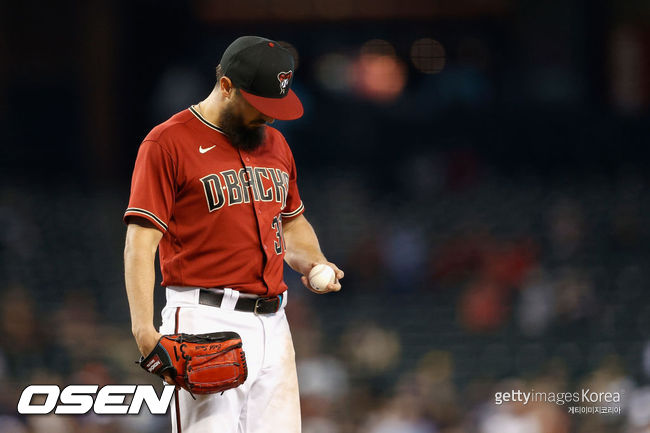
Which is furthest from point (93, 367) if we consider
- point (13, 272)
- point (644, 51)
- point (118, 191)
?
point (644, 51)

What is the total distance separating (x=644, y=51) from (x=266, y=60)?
10.4m

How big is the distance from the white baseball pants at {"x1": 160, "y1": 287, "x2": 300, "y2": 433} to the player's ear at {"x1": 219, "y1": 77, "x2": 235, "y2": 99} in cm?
56

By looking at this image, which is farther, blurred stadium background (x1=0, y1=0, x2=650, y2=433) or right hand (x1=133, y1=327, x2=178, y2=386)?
blurred stadium background (x1=0, y1=0, x2=650, y2=433)

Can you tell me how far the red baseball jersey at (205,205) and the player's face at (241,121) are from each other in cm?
2

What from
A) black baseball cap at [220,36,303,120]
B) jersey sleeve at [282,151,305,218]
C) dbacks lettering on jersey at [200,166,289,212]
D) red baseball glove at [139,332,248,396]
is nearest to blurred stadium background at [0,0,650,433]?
jersey sleeve at [282,151,305,218]

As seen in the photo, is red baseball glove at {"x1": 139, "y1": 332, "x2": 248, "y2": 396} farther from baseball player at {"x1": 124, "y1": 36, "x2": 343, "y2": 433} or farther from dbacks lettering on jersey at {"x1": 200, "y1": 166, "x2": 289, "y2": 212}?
dbacks lettering on jersey at {"x1": 200, "y1": 166, "x2": 289, "y2": 212}

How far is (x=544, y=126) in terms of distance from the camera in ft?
36.7

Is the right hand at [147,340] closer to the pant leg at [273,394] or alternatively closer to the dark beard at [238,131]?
the pant leg at [273,394]

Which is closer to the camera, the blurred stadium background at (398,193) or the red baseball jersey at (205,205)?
the red baseball jersey at (205,205)

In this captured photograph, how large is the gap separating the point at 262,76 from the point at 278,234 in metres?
0.50

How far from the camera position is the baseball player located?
238 centimetres

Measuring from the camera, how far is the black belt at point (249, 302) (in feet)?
8.00

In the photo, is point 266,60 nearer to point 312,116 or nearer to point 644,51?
point 312,116

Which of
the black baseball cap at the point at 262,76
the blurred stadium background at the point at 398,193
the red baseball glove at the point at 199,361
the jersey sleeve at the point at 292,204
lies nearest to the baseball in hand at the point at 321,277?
the jersey sleeve at the point at 292,204
